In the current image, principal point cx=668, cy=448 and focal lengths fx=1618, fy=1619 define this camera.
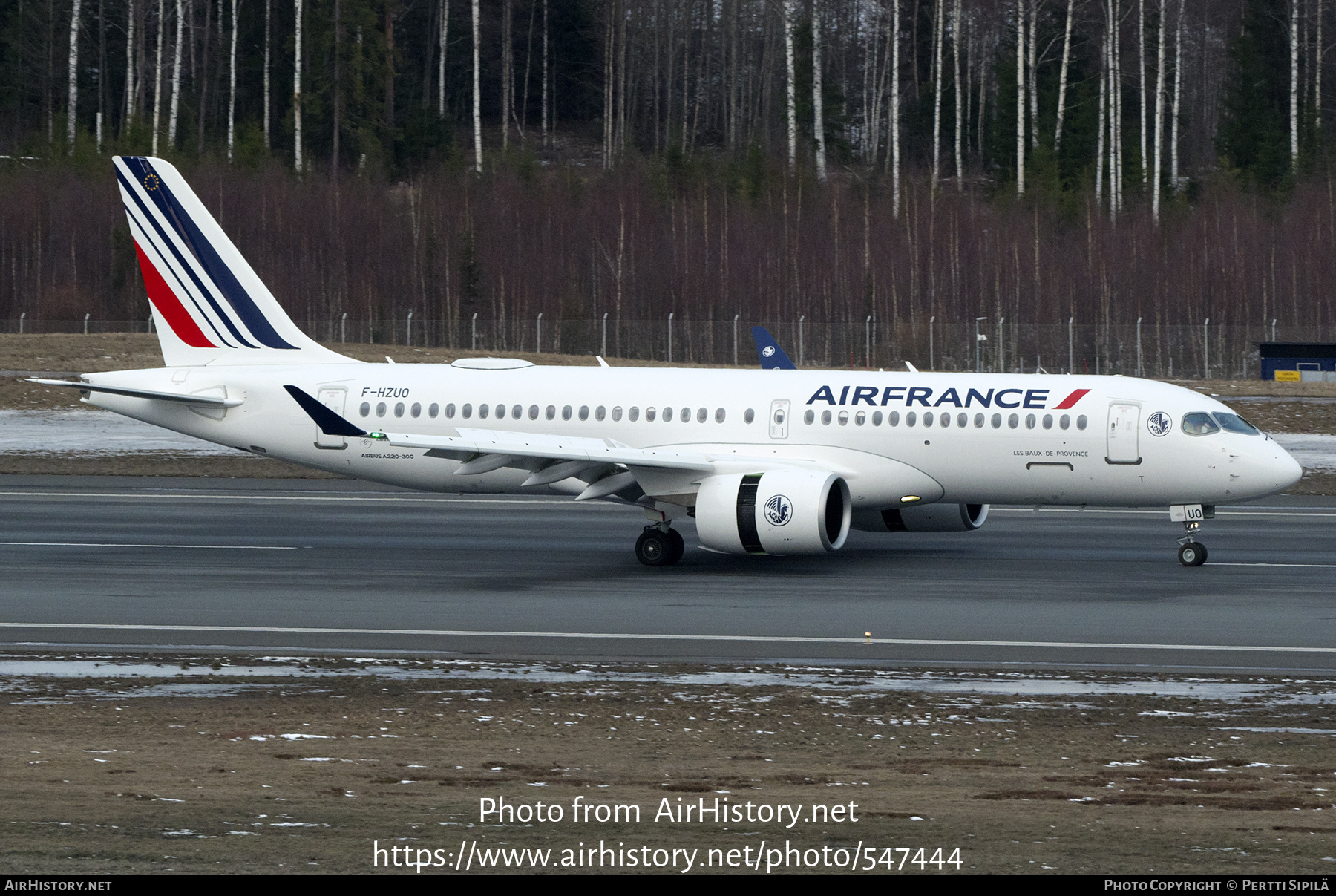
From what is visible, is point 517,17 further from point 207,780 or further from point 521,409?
point 207,780

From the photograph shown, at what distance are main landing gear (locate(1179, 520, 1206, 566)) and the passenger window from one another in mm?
1634

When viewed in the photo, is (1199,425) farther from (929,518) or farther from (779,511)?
(779,511)

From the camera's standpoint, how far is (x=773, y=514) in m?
25.1

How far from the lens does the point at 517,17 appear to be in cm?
11238

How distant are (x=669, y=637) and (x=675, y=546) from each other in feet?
21.5

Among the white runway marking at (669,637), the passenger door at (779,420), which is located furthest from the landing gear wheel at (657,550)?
the white runway marking at (669,637)

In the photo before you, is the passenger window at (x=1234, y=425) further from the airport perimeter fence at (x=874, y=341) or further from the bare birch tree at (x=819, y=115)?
the bare birch tree at (x=819, y=115)

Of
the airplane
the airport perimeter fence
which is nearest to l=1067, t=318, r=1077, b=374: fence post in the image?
the airport perimeter fence

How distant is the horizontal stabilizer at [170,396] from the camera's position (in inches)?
1142

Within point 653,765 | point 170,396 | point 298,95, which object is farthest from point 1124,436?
point 298,95

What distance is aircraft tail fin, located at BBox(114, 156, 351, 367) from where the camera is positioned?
102 feet

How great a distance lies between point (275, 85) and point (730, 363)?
45.4 m

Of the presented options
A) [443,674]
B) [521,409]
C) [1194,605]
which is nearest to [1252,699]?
[1194,605]

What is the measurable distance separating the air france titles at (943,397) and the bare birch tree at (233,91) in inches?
2649
